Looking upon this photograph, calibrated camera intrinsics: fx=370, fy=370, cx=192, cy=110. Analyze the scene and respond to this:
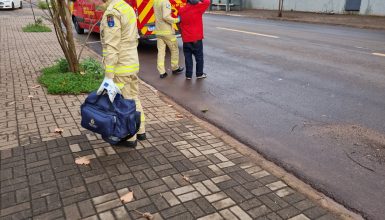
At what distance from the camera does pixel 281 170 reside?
4047 millimetres

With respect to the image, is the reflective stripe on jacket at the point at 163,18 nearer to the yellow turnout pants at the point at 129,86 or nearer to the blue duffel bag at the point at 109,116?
the yellow turnout pants at the point at 129,86

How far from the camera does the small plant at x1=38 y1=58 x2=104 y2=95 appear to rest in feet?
21.5

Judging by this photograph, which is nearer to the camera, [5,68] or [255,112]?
[255,112]

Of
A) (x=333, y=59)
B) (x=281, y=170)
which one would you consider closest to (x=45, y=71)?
(x=281, y=170)

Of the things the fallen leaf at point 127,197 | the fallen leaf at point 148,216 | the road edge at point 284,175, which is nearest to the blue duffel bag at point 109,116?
the fallen leaf at point 127,197

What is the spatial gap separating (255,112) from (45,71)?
4736 mm

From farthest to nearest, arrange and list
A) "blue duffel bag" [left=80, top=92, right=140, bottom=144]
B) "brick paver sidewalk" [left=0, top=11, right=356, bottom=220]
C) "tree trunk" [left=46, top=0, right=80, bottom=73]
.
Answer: "tree trunk" [left=46, top=0, right=80, bottom=73] < "blue duffel bag" [left=80, top=92, right=140, bottom=144] < "brick paver sidewalk" [left=0, top=11, right=356, bottom=220]

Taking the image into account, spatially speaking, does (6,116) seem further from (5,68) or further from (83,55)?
(83,55)

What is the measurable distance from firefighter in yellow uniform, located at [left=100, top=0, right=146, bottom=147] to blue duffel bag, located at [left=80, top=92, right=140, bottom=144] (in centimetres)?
27

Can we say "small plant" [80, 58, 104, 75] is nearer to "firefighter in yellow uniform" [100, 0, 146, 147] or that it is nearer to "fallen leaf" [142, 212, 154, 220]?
"firefighter in yellow uniform" [100, 0, 146, 147]

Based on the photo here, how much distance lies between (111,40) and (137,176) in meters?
1.49

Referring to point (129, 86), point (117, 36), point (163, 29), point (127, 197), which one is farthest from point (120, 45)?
point (163, 29)

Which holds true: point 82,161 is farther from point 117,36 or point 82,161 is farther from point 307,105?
point 307,105

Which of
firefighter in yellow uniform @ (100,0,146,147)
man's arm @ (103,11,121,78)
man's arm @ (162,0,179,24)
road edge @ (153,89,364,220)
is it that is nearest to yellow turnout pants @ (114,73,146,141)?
firefighter in yellow uniform @ (100,0,146,147)
